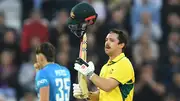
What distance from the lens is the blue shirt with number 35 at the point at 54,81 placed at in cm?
1162

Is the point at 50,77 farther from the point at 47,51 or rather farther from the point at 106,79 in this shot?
the point at 106,79

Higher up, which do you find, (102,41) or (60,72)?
(60,72)

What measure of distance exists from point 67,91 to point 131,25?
6271 millimetres

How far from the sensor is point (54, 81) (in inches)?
461

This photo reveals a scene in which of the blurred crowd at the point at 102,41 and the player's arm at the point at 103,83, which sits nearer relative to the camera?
the player's arm at the point at 103,83

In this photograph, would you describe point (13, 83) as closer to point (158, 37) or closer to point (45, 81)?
point (158, 37)

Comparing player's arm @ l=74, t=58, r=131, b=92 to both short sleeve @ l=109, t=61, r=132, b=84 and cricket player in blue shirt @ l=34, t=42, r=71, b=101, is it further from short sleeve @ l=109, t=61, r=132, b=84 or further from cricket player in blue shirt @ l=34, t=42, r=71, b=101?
cricket player in blue shirt @ l=34, t=42, r=71, b=101

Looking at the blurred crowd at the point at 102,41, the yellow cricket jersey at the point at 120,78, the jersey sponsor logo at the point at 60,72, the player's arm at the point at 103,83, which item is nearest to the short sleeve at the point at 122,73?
the yellow cricket jersey at the point at 120,78

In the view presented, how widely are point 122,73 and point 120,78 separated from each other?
0.09 m

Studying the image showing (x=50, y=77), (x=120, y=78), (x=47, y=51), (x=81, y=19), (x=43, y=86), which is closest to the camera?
(x=120, y=78)

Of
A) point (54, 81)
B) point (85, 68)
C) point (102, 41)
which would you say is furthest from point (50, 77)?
point (102, 41)

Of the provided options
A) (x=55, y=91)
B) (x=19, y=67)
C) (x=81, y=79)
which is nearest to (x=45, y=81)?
(x=55, y=91)

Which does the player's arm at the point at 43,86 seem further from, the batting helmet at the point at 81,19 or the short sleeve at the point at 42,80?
the batting helmet at the point at 81,19

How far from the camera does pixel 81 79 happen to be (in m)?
10.4
